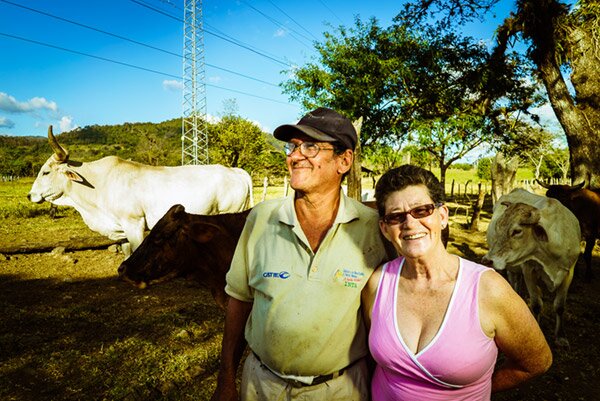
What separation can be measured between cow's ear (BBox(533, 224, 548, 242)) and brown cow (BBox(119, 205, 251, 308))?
3753 millimetres

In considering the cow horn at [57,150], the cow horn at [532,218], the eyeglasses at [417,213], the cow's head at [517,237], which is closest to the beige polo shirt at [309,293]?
the eyeglasses at [417,213]

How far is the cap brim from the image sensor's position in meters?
1.88

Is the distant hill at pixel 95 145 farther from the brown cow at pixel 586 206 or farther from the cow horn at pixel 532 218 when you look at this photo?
the cow horn at pixel 532 218

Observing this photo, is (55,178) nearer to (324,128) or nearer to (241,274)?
(241,274)

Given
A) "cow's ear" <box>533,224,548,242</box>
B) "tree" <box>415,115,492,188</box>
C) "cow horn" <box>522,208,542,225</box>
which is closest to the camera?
"cow horn" <box>522,208,542,225</box>

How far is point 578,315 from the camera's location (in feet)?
18.1

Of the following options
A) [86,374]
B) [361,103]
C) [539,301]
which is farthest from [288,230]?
[361,103]

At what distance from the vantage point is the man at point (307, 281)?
1667 millimetres

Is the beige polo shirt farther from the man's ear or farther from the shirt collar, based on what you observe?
the man's ear

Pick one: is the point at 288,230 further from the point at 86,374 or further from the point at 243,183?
the point at 243,183

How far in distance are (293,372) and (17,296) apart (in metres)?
6.61

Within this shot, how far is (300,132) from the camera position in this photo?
1.97 m

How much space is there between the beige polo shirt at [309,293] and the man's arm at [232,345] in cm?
13

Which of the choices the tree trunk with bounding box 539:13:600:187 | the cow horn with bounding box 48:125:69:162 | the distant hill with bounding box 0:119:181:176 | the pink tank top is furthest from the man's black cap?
the distant hill with bounding box 0:119:181:176
